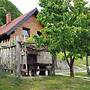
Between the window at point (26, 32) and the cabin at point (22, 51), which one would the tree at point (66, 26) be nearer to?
the cabin at point (22, 51)

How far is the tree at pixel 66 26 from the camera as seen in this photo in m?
19.5

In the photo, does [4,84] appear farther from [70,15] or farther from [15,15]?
[15,15]

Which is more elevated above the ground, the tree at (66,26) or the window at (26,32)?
the window at (26,32)

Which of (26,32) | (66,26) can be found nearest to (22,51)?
(66,26)

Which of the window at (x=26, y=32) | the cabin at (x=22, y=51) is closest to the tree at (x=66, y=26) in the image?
the cabin at (x=22, y=51)

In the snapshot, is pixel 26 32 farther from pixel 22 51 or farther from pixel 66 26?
pixel 66 26

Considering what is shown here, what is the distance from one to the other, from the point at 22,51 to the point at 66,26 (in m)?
3.46

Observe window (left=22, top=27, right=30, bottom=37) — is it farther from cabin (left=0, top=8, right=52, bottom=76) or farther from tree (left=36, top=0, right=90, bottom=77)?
tree (left=36, top=0, right=90, bottom=77)

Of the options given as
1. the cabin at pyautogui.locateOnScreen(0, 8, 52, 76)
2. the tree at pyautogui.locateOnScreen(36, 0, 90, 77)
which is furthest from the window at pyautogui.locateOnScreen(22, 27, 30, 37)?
the tree at pyautogui.locateOnScreen(36, 0, 90, 77)

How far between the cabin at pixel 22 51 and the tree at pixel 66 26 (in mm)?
1915

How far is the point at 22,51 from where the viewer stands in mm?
20656

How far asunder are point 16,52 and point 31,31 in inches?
822

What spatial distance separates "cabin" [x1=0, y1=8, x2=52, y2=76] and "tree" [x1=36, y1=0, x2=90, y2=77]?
6.28 ft

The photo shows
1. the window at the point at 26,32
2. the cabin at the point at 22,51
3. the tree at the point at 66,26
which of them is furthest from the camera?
the window at the point at 26,32
